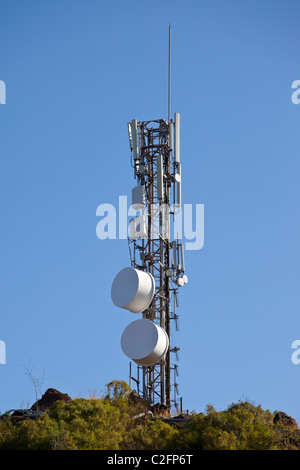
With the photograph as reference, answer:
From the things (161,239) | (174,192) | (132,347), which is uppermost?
(174,192)

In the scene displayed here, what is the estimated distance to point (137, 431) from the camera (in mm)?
18266

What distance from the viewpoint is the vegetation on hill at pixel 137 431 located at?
1722 centimetres

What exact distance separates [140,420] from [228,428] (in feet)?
10.2

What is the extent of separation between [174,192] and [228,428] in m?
11.0

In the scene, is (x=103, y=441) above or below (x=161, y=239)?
below

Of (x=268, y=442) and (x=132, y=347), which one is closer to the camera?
(x=268, y=442)

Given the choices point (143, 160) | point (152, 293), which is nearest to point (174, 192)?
point (143, 160)

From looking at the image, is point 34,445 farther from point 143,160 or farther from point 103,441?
point 143,160

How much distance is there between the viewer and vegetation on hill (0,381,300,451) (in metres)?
17.2
